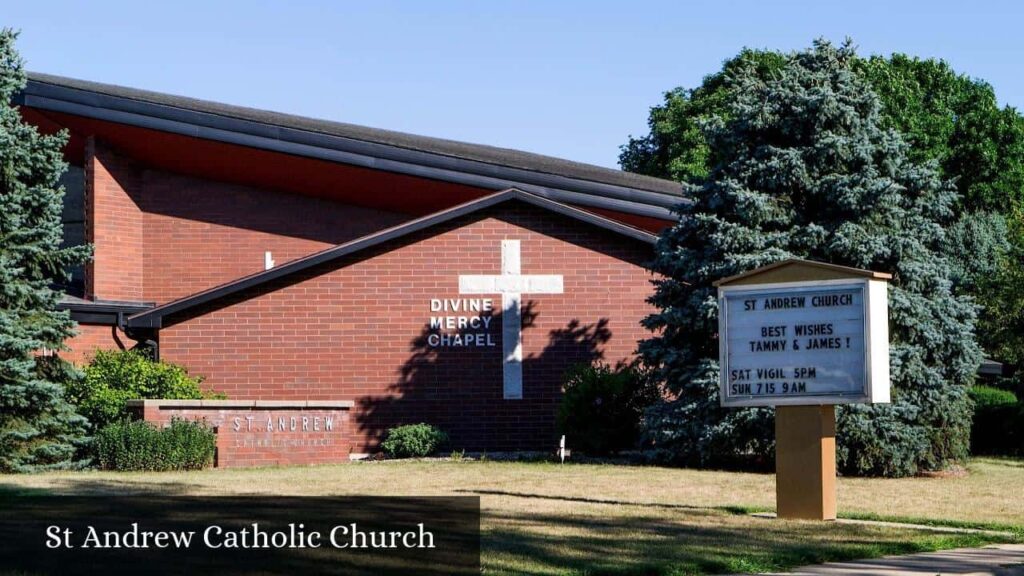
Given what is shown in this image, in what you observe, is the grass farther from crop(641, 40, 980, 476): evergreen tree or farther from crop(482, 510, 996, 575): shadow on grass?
crop(641, 40, 980, 476): evergreen tree

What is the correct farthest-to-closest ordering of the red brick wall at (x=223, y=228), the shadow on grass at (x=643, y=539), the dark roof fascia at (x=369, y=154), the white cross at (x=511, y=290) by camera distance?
the red brick wall at (x=223, y=228)
the dark roof fascia at (x=369, y=154)
the white cross at (x=511, y=290)
the shadow on grass at (x=643, y=539)

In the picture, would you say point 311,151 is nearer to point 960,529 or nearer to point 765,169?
point 765,169

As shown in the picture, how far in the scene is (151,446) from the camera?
22.3 m

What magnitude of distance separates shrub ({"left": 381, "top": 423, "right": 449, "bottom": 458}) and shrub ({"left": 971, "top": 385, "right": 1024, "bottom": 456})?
13.2 meters

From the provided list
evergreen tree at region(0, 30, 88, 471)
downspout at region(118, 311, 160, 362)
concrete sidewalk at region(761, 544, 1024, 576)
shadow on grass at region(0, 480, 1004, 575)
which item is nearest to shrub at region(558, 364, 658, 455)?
shadow on grass at region(0, 480, 1004, 575)

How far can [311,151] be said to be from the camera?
28984 mm

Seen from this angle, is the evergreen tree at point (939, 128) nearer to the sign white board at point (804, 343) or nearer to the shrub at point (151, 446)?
the shrub at point (151, 446)

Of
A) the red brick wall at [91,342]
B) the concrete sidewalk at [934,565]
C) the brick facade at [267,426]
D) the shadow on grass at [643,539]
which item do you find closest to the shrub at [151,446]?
the brick facade at [267,426]

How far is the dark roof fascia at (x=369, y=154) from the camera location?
28.8 metres

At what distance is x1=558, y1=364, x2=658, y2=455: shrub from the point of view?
25.5 meters

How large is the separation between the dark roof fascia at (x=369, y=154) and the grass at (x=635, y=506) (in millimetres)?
6817

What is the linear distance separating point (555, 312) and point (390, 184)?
4.78 meters

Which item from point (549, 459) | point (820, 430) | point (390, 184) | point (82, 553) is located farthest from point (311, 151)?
point (82, 553)

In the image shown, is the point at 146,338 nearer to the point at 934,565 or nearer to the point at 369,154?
the point at 369,154
